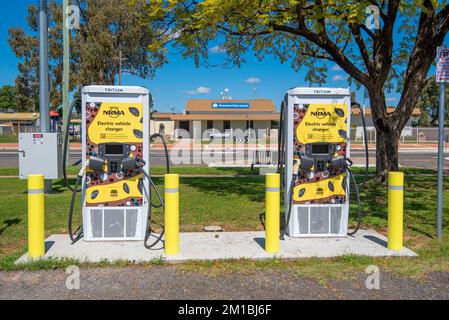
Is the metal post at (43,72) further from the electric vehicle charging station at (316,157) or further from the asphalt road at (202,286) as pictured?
the electric vehicle charging station at (316,157)

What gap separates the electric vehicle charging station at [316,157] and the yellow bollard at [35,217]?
3.22 metres

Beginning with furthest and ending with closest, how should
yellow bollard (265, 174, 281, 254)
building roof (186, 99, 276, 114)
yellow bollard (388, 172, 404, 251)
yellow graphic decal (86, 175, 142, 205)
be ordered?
building roof (186, 99, 276, 114) → yellow graphic decal (86, 175, 142, 205) → yellow bollard (388, 172, 404, 251) → yellow bollard (265, 174, 281, 254)

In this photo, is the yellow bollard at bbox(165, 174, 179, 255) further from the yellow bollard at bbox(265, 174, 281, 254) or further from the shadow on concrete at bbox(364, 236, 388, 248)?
the shadow on concrete at bbox(364, 236, 388, 248)

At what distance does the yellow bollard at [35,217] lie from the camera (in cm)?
496

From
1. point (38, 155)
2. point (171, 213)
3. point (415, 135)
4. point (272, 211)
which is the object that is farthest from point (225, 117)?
point (171, 213)

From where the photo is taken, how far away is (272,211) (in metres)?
5.27

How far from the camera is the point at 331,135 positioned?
5934 mm

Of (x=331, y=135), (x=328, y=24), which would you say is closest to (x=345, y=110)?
(x=331, y=135)

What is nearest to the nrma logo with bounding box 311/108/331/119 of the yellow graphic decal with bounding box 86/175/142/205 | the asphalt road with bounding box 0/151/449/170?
the yellow graphic decal with bounding box 86/175/142/205

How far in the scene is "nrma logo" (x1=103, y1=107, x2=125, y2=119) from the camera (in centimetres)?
567

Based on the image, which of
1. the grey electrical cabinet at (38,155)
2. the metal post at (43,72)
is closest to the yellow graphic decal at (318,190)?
the grey electrical cabinet at (38,155)

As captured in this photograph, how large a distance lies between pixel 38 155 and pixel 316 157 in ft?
21.1

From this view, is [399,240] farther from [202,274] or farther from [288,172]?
[202,274]

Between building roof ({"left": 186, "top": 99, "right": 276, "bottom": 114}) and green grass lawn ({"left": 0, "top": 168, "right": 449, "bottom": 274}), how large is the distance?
133ft
